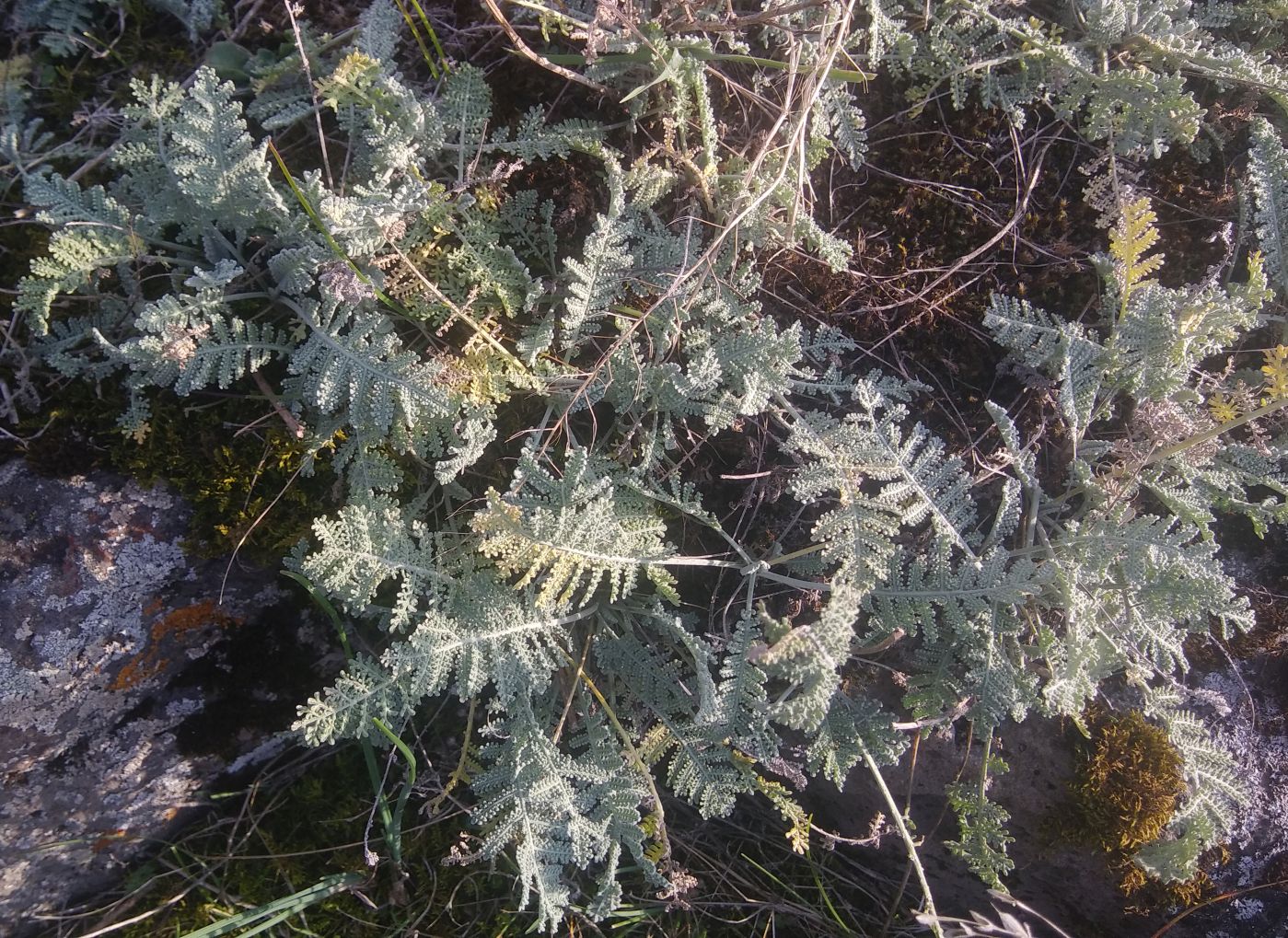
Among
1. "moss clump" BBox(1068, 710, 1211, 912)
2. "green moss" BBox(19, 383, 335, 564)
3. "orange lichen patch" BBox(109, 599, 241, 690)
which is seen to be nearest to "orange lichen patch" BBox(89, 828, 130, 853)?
"orange lichen patch" BBox(109, 599, 241, 690)

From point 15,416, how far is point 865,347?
2.49 metres

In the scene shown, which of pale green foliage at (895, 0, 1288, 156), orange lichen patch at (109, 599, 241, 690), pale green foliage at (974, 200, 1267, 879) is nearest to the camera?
pale green foliage at (974, 200, 1267, 879)

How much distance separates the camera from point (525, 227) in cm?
258

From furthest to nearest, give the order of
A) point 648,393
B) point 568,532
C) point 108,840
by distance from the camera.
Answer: point 108,840
point 648,393
point 568,532

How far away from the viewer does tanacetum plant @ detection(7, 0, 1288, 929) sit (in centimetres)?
224

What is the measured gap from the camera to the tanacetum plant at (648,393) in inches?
88.1

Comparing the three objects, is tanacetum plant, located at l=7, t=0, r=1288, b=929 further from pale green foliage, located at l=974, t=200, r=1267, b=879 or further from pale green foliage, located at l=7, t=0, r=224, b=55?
Result: pale green foliage, located at l=7, t=0, r=224, b=55

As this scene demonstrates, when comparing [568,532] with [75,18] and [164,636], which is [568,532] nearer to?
[164,636]

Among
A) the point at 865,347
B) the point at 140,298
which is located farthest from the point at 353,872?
the point at 865,347

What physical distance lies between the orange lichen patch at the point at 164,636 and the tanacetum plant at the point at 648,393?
0.36 meters

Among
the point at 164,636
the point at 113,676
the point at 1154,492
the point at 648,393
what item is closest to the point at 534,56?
the point at 648,393

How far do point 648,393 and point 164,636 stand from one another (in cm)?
158

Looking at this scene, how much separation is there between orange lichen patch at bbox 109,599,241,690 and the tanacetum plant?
0.36 metres

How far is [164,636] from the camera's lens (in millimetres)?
2432
